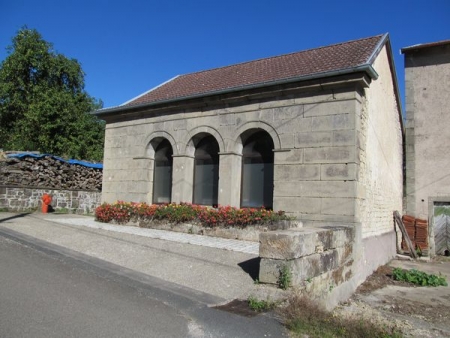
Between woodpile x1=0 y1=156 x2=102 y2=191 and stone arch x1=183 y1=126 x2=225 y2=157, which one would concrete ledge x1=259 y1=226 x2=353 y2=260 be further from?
woodpile x1=0 y1=156 x2=102 y2=191

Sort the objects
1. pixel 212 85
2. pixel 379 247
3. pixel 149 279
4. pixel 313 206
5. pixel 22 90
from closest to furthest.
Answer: pixel 149 279 < pixel 313 206 < pixel 379 247 < pixel 212 85 < pixel 22 90

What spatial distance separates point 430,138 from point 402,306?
10562 mm

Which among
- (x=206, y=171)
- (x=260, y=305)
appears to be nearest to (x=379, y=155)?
(x=206, y=171)

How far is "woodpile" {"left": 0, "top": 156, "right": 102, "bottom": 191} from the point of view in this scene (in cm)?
1547

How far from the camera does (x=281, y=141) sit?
30.5 feet

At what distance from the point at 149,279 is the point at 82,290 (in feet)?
3.43

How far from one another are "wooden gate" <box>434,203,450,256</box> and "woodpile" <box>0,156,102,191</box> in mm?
15474

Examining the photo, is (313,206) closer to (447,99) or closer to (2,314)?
(2,314)

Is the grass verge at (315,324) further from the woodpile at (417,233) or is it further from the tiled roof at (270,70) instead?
the woodpile at (417,233)

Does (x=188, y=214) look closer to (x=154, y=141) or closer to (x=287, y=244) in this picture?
(x=154, y=141)

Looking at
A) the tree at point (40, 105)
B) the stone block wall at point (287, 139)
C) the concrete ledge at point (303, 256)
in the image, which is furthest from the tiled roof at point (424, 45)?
the tree at point (40, 105)

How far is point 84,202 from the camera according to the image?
17.9m

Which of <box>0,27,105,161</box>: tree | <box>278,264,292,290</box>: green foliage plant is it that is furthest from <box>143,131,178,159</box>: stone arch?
<box>0,27,105,161</box>: tree

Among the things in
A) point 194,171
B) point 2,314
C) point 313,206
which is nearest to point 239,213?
point 313,206
